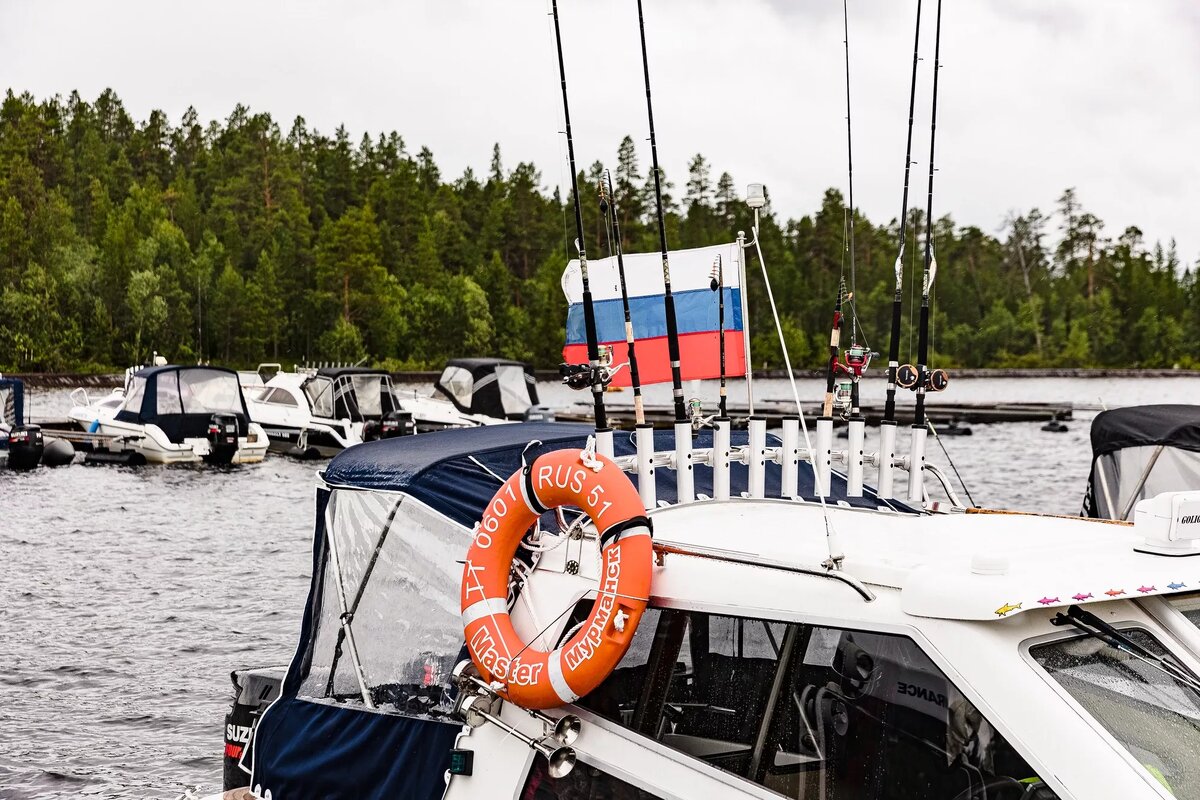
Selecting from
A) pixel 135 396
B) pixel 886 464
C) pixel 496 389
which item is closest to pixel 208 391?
pixel 135 396

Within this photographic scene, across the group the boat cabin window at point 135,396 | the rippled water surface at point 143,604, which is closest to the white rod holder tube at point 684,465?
the rippled water surface at point 143,604

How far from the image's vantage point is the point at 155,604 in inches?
723

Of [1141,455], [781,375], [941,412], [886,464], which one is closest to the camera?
[886,464]

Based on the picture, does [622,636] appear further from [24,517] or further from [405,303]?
[405,303]

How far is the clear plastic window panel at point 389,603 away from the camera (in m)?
5.84

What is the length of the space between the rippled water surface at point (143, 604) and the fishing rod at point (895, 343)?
21.7 ft

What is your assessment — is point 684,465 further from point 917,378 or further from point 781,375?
point 781,375

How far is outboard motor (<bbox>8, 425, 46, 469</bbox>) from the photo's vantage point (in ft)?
113

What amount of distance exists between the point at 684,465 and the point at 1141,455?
918cm

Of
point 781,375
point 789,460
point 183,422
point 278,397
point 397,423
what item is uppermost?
point 789,460

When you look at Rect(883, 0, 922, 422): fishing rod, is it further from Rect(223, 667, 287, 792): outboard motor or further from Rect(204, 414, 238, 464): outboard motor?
Rect(204, 414, 238, 464): outboard motor

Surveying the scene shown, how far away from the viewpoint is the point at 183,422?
125ft

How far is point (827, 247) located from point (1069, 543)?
6005 inches

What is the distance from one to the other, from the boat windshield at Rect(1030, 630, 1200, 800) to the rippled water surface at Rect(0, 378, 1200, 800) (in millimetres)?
8683
